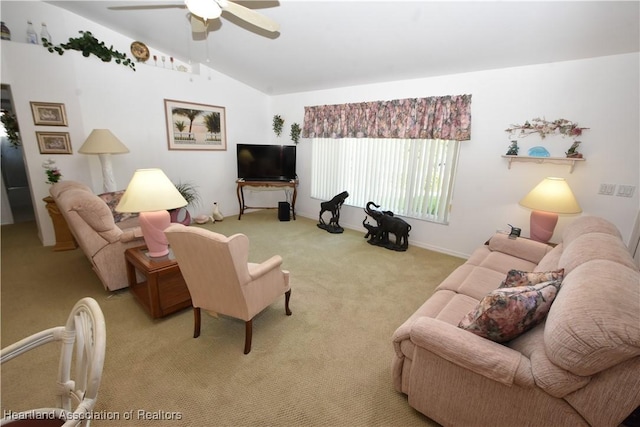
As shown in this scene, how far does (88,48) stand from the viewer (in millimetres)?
3531

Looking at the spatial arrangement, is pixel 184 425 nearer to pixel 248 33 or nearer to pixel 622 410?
pixel 622 410

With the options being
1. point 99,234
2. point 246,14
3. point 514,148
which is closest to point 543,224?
point 514,148

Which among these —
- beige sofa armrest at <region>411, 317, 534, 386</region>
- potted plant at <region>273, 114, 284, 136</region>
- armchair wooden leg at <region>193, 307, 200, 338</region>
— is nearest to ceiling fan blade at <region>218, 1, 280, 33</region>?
armchair wooden leg at <region>193, 307, 200, 338</region>

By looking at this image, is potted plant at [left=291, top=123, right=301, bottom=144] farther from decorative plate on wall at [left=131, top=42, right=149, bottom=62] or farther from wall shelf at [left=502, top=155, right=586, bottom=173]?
wall shelf at [left=502, top=155, right=586, bottom=173]

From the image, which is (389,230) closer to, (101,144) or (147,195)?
(147,195)

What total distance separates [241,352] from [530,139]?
143 inches

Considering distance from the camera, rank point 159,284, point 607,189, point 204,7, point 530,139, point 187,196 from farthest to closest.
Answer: point 187,196, point 530,139, point 607,189, point 159,284, point 204,7

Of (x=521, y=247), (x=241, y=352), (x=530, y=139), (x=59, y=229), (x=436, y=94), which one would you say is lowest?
(x=241, y=352)

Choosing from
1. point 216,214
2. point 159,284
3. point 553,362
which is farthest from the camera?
point 216,214

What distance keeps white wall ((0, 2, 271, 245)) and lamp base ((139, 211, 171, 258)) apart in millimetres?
2579

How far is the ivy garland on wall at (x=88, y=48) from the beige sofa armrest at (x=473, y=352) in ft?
16.1

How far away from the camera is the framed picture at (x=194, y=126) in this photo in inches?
175

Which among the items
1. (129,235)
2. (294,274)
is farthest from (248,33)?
(294,274)

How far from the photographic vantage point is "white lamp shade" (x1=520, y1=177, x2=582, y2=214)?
2.60m
